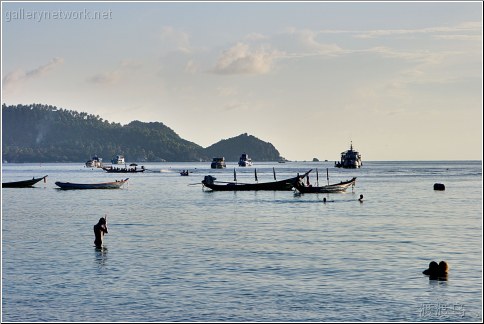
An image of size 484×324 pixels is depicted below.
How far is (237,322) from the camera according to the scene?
97.7ft

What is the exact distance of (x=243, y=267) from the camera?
42344mm

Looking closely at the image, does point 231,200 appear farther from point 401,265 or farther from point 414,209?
point 401,265

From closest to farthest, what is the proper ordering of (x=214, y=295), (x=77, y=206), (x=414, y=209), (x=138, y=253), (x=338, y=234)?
(x=214, y=295) < (x=138, y=253) < (x=338, y=234) < (x=414, y=209) < (x=77, y=206)

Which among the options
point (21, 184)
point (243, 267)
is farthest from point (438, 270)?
point (21, 184)

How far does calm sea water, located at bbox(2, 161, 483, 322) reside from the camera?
31.9 metres

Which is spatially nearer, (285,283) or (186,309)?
(186,309)

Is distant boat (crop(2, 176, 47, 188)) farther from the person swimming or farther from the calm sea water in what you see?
the person swimming

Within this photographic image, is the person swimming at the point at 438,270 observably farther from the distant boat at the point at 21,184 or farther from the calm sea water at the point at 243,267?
the distant boat at the point at 21,184

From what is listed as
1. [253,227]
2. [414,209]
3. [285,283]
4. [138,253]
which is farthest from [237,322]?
[414,209]

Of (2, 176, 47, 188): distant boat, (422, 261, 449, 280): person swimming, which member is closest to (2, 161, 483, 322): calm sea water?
(422, 261, 449, 280): person swimming

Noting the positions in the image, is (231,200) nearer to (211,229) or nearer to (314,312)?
(211,229)

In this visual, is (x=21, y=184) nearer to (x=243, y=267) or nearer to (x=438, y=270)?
(x=243, y=267)

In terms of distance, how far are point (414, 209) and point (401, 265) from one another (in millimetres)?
45691

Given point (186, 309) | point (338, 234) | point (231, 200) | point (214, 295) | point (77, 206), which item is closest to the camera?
point (186, 309)
